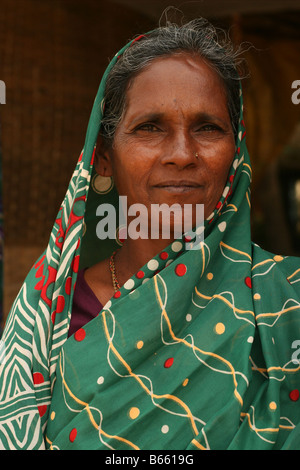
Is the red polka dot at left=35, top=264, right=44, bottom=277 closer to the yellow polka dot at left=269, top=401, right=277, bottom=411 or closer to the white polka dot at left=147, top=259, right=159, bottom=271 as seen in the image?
the white polka dot at left=147, top=259, right=159, bottom=271

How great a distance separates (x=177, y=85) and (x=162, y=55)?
0.13 m

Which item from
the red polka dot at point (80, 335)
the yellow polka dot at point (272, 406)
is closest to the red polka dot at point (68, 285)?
the red polka dot at point (80, 335)

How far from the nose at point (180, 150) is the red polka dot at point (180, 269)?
25cm

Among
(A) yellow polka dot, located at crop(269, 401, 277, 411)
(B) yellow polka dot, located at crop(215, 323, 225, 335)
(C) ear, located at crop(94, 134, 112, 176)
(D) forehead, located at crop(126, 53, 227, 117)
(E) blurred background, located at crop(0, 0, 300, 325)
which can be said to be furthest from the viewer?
(E) blurred background, located at crop(0, 0, 300, 325)

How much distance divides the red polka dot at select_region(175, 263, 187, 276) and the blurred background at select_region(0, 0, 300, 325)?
1941mm

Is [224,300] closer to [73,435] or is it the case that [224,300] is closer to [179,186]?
[179,186]

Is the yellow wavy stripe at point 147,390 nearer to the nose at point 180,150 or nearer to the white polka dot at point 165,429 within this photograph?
the white polka dot at point 165,429

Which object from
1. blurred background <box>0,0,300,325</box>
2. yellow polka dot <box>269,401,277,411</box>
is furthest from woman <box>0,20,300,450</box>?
blurred background <box>0,0,300,325</box>

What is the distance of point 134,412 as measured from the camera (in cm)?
148

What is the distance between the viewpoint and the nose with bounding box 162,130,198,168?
1584 millimetres

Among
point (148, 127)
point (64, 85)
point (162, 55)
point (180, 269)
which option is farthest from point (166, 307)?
point (64, 85)

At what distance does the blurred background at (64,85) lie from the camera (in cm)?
366
